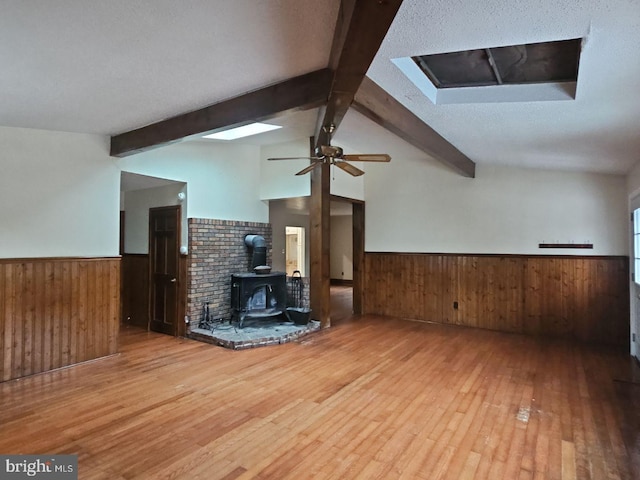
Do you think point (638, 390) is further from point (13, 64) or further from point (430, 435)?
point (13, 64)

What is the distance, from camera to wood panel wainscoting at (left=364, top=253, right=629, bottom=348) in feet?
16.0

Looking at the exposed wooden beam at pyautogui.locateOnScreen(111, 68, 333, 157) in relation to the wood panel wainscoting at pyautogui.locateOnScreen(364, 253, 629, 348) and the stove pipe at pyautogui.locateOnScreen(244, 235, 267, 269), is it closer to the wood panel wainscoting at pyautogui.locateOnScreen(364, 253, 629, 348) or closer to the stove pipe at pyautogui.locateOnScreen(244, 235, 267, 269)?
the stove pipe at pyautogui.locateOnScreen(244, 235, 267, 269)

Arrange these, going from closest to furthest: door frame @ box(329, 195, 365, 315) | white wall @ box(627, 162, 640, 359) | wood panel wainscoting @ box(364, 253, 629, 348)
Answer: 1. white wall @ box(627, 162, 640, 359)
2. wood panel wainscoting @ box(364, 253, 629, 348)
3. door frame @ box(329, 195, 365, 315)

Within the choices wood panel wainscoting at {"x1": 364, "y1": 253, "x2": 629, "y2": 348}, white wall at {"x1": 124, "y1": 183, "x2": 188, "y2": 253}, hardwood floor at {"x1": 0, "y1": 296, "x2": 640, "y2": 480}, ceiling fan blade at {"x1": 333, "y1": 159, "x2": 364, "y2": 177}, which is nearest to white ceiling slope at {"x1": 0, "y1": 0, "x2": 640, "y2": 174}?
ceiling fan blade at {"x1": 333, "y1": 159, "x2": 364, "y2": 177}

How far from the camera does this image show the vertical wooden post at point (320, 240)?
211 inches

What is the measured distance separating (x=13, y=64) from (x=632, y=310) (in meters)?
6.78

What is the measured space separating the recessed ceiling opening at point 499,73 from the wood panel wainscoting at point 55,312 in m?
3.94

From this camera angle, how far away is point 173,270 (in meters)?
5.28

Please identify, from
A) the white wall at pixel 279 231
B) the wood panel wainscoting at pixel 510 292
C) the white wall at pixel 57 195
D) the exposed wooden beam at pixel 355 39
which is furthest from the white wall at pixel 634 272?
the white wall at pixel 57 195

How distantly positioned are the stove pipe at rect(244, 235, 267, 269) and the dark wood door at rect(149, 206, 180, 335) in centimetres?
115

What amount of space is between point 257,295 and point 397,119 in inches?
134

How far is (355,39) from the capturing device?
184 cm

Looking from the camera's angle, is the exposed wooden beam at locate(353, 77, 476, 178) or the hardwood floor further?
the exposed wooden beam at locate(353, 77, 476, 178)

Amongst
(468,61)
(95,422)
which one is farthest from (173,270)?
(468,61)
